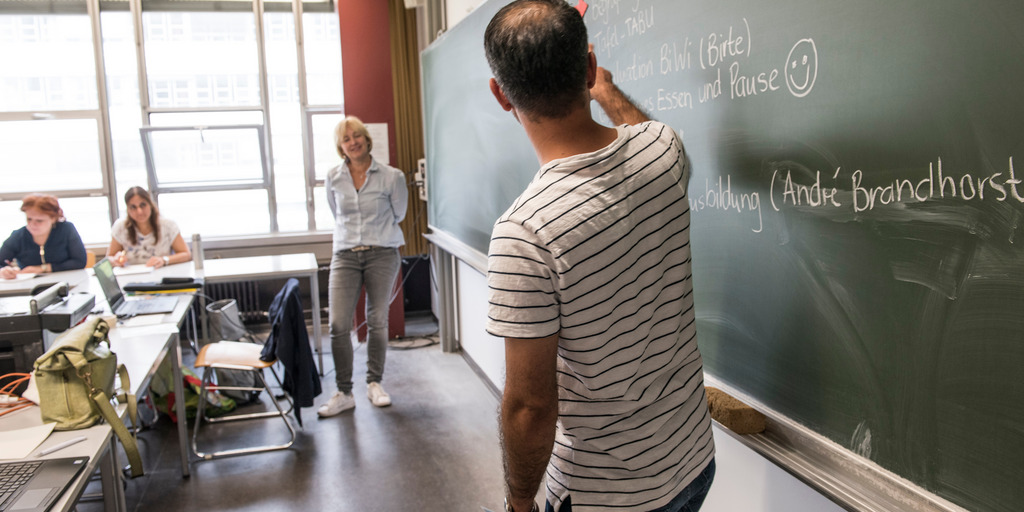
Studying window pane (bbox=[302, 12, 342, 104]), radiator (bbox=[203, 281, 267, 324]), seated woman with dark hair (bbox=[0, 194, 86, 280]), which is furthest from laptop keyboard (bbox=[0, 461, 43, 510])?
window pane (bbox=[302, 12, 342, 104])

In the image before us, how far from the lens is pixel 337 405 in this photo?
3.75 meters

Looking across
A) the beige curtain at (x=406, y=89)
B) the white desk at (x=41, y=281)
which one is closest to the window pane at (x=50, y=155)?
the white desk at (x=41, y=281)

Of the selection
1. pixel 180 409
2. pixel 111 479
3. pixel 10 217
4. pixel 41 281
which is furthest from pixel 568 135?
pixel 10 217

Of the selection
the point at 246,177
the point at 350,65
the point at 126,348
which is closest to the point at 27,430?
the point at 126,348

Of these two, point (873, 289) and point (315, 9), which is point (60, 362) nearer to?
point (873, 289)

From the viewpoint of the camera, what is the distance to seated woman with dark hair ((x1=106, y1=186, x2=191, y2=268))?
434 centimetres

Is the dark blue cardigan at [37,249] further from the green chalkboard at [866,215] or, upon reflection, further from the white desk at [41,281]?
the green chalkboard at [866,215]

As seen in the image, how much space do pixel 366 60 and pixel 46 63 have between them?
8.78ft

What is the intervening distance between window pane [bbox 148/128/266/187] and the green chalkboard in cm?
491

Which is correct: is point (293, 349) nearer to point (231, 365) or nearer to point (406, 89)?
point (231, 365)

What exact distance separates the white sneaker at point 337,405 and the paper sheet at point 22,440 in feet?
6.50

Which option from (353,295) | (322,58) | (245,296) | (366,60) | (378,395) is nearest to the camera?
(353,295)

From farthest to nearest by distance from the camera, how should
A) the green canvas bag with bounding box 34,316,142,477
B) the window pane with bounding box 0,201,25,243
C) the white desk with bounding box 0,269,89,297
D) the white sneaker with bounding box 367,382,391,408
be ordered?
the window pane with bounding box 0,201,25,243
the white sneaker with bounding box 367,382,391,408
the white desk with bounding box 0,269,89,297
the green canvas bag with bounding box 34,316,142,477

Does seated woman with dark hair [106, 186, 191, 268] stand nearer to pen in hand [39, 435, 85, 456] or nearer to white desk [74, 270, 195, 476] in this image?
white desk [74, 270, 195, 476]
